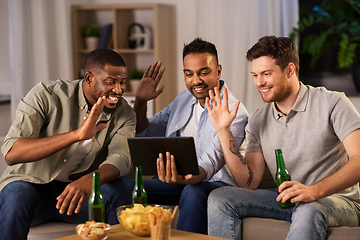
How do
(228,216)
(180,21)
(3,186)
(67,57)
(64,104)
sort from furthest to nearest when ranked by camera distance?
(180,21), (67,57), (64,104), (3,186), (228,216)

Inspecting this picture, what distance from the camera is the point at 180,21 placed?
161 inches

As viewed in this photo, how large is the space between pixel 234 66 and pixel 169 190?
2.07 metres

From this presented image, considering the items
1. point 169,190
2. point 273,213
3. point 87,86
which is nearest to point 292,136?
point 273,213

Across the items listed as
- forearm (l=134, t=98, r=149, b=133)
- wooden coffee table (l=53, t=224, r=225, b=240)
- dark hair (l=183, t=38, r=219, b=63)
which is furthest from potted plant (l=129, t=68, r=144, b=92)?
wooden coffee table (l=53, t=224, r=225, b=240)

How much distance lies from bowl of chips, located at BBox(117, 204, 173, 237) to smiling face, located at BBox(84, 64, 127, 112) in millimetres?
769

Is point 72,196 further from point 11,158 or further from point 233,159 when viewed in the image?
point 233,159

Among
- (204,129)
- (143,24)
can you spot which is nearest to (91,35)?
(143,24)

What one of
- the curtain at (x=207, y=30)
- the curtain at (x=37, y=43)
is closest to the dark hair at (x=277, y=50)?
the curtain at (x=207, y=30)

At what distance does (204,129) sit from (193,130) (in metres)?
0.13

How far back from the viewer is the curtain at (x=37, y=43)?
329 centimetres

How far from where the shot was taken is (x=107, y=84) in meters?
1.99

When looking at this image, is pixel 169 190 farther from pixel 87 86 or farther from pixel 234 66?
pixel 234 66

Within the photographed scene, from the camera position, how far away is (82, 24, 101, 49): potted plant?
394 centimetres

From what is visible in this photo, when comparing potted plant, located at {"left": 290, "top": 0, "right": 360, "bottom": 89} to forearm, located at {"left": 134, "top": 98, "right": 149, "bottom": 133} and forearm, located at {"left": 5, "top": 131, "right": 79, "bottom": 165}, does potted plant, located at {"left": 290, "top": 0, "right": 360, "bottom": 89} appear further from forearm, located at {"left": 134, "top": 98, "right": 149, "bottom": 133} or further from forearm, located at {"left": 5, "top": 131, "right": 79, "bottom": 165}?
forearm, located at {"left": 5, "top": 131, "right": 79, "bottom": 165}
